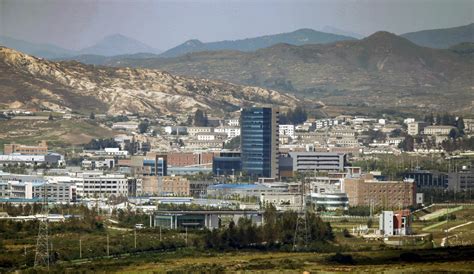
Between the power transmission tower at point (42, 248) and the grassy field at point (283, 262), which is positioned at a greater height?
the power transmission tower at point (42, 248)

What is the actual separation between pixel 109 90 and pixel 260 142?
2692 centimetres

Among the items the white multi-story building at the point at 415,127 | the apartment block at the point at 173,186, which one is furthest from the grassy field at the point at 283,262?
the white multi-story building at the point at 415,127

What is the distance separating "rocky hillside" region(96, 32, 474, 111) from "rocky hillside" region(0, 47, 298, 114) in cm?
1530

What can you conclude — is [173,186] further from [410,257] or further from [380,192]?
[410,257]

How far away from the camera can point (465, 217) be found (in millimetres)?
50062

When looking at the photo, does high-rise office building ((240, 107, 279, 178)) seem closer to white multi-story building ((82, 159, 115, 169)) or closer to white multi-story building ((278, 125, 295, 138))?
white multi-story building ((82, 159, 115, 169))

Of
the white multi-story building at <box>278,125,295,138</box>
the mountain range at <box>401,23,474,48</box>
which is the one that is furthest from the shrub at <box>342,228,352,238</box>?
the mountain range at <box>401,23,474,48</box>

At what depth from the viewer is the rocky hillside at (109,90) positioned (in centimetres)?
9081

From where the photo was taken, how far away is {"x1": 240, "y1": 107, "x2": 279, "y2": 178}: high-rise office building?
226 feet

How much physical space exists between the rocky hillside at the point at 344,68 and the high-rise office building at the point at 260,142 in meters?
45.1

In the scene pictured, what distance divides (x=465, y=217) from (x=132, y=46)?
13381cm

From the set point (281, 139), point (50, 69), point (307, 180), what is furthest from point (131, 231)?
point (50, 69)

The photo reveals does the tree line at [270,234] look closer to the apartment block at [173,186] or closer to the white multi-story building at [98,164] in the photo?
the apartment block at [173,186]

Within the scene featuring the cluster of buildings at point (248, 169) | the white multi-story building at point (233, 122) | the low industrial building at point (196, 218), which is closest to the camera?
the low industrial building at point (196, 218)
